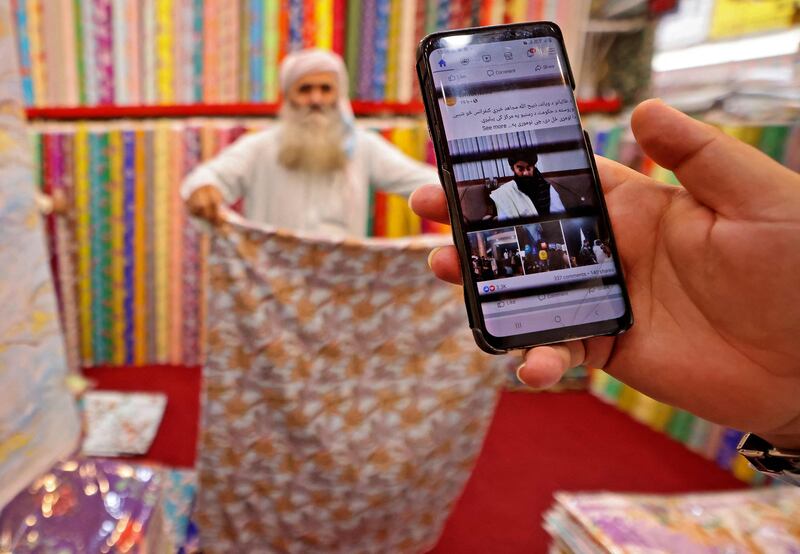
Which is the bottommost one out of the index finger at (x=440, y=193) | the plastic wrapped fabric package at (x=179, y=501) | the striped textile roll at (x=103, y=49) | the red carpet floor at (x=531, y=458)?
the red carpet floor at (x=531, y=458)

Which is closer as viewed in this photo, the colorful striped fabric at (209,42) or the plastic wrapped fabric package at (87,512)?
the plastic wrapped fabric package at (87,512)

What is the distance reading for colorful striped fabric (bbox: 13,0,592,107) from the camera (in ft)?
7.63

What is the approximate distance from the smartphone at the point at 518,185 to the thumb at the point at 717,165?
0.27ft

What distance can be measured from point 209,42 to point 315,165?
98cm

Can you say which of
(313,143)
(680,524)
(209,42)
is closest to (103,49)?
(209,42)

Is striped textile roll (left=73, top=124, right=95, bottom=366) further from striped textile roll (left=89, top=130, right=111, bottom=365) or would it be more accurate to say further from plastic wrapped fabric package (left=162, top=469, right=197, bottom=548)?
plastic wrapped fabric package (left=162, top=469, right=197, bottom=548)

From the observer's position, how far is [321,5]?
235 cm

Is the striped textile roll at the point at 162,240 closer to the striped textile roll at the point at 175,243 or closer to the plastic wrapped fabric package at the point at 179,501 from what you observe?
the striped textile roll at the point at 175,243

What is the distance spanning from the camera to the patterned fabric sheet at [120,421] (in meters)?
2.00

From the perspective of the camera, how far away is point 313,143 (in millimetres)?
1900

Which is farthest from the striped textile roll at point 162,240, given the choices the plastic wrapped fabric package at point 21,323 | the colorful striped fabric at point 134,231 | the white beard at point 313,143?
the plastic wrapped fabric package at point 21,323

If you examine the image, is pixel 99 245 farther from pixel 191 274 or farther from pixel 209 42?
pixel 209 42

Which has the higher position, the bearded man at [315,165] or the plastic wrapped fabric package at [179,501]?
the bearded man at [315,165]

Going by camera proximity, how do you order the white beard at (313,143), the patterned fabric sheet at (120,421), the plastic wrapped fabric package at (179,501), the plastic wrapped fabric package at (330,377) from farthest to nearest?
the patterned fabric sheet at (120,421)
the white beard at (313,143)
the plastic wrapped fabric package at (179,501)
the plastic wrapped fabric package at (330,377)
